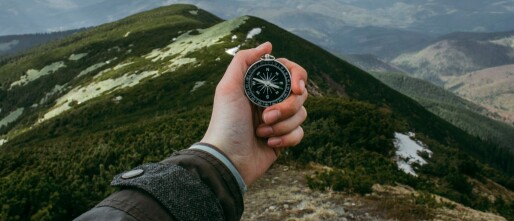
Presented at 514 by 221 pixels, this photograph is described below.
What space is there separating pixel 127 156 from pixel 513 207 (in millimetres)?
18316

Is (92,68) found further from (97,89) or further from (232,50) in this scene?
(232,50)

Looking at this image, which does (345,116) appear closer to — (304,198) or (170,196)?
(304,198)

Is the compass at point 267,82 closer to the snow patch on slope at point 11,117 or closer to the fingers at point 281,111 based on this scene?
the fingers at point 281,111

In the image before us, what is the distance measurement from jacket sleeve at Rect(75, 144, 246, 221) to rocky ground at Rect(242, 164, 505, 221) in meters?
9.82

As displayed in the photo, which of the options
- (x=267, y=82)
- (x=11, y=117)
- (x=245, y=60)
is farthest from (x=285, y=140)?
(x=11, y=117)

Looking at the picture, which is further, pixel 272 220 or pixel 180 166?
pixel 272 220

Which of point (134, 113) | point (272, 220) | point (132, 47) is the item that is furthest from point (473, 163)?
point (132, 47)

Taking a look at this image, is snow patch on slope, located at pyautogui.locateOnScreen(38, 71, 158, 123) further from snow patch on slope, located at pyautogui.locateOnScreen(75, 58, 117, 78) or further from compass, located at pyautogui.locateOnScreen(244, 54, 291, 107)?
compass, located at pyautogui.locateOnScreen(244, 54, 291, 107)

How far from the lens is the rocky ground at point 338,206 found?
14102 millimetres

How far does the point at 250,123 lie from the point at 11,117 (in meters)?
96.5

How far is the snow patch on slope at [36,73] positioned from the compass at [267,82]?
116 metres

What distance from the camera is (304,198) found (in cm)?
1551

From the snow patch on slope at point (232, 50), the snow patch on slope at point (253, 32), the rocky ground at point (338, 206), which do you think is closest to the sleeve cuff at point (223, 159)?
the rocky ground at point (338, 206)

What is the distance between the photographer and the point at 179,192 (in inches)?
151
